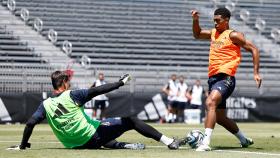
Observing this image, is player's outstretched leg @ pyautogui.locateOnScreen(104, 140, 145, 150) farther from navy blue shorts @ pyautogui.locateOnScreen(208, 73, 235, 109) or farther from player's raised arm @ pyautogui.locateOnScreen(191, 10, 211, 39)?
player's raised arm @ pyautogui.locateOnScreen(191, 10, 211, 39)

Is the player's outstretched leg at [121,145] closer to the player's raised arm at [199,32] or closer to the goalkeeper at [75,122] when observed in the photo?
the goalkeeper at [75,122]

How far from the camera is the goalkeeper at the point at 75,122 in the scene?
11.6 metres

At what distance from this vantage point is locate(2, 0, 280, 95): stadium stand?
3509cm

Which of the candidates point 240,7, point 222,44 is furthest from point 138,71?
point 222,44

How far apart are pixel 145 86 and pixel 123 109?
1.91m

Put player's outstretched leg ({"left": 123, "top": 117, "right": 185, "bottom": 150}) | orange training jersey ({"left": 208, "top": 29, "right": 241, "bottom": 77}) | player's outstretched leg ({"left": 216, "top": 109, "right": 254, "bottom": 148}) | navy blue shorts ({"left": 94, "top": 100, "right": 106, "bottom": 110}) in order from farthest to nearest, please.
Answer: navy blue shorts ({"left": 94, "top": 100, "right": 106, "bottom": 110}), player's outstretched leg ({"left": 216, "top": 109, "right": 254, "bottom": 148}), orange training jersey ({"left": 208, "top": 29, "right": 241, "bottom": 77}), player's outstretched leg ({"left": 123, "top": 117, "right": 185, "bottom": 150})

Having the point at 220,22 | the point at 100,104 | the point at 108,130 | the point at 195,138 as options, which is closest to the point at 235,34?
the point at 220,22

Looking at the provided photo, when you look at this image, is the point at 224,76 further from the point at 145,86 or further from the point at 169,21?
the point at 169,21

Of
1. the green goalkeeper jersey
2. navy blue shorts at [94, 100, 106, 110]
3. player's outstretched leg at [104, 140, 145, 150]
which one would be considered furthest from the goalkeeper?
navy blue shorts at [94, 100, 106, 110]

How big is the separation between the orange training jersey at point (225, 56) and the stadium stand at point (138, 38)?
19691mm

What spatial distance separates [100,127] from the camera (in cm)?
1185

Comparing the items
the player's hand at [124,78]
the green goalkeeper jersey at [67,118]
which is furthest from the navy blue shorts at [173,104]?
the player's hand at [124,78]

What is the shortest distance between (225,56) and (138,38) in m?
25.2

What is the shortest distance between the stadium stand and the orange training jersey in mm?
19691
